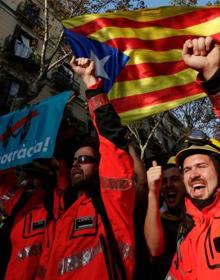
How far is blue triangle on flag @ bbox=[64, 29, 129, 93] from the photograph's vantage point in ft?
11.0

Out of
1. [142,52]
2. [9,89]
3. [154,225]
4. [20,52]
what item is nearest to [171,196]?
[154,225]

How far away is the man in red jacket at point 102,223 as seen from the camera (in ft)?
7.45

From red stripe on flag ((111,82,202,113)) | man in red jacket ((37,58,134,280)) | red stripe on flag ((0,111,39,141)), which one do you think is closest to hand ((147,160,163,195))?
man in red jacket ((37,58,134,280))

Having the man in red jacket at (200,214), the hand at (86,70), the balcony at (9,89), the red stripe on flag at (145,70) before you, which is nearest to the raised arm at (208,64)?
the man in red jacket at (200,214)

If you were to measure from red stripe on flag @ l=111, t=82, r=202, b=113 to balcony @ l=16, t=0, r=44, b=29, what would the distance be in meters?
18.3

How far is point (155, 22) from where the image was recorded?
342 cm

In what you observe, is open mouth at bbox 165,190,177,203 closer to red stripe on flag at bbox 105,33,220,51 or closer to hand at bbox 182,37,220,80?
red stripe on flag at bbox 105,33,220,51

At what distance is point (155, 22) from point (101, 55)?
514 millimetres

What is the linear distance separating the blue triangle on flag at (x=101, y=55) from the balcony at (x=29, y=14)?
59.2ft

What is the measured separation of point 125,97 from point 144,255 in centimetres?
140

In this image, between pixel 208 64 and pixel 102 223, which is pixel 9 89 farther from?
pixel 208 64

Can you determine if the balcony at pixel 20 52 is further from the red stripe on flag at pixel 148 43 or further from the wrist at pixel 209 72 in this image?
the wrist at pixel 209 72

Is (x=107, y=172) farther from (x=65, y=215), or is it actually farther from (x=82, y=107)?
(x=82, y=107)

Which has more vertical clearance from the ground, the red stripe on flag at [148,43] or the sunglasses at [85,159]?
the red stripe on flag at [148,43]
